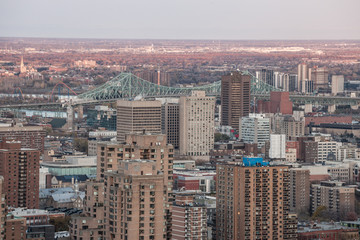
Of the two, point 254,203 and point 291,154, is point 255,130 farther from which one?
point 254,203

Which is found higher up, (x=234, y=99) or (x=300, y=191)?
(x=234, y=99)

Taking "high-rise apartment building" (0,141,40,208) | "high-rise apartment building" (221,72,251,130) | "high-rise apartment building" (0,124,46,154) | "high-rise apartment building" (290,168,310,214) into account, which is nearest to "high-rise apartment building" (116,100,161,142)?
"high-rise apartment building" (0,124,46,154)

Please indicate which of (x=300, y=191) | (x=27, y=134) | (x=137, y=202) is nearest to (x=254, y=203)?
(x=137, y=202)

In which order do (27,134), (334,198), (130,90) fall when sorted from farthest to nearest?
1. (130,90)
2. (27,134)
3. (334,198)

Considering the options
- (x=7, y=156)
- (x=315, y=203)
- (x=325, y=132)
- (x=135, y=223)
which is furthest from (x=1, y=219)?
(x=325, y=132)

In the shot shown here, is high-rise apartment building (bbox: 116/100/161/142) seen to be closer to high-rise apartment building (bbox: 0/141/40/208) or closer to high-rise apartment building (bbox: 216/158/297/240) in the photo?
high-rise apartment building (bbox: 0/141/40/208)

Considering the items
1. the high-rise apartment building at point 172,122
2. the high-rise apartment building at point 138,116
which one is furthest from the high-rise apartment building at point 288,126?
the high-rise apartment building at point 138,116

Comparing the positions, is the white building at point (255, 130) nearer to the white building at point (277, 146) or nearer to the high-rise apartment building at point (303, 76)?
the white building at point (277, 146)
